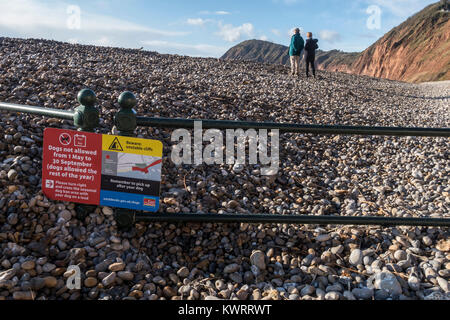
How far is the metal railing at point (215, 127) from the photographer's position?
2.14 meters

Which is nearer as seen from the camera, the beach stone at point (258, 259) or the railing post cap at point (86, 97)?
the railing post cap at point (86, 97)

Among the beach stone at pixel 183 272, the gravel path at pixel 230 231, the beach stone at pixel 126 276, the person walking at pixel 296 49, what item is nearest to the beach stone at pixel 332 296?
the gravel path at pixel 230 231

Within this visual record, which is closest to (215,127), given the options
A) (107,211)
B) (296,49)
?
(107,211)

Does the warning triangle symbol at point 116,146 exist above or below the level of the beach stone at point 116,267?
above

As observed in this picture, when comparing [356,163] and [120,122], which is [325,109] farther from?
[120,122]

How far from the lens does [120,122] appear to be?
7.04 ft

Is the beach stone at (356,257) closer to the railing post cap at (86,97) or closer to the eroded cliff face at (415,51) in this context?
the railing post cap at (86,97)

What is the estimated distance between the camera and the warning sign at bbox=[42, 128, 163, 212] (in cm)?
220

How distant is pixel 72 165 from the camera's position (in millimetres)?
2281

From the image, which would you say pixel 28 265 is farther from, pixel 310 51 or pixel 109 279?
pixel 310 51

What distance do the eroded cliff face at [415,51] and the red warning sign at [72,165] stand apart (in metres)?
41.4

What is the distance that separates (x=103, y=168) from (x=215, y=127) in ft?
2.70

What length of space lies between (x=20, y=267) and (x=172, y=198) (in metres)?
1.25

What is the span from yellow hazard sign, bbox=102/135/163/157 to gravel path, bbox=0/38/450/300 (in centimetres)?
61
